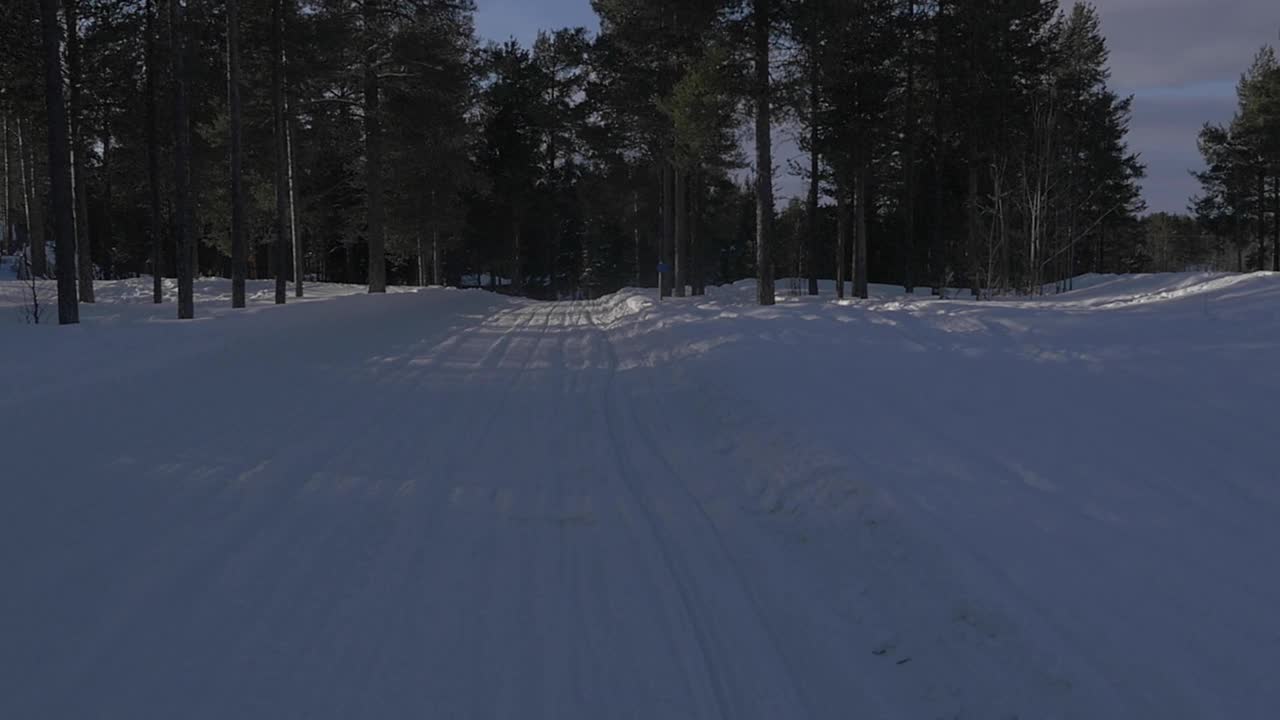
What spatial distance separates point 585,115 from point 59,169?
26120mm

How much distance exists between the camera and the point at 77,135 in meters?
20.2

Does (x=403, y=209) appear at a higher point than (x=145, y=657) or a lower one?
higher

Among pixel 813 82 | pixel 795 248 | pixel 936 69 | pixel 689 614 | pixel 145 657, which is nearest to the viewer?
pixel 145 657

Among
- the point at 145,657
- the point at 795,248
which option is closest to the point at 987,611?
the point at 145,657

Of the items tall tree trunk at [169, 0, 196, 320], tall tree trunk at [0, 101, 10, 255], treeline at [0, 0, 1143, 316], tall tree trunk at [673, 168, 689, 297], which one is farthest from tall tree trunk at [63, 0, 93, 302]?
tall tree trunk at [673, 168, 689, 297]

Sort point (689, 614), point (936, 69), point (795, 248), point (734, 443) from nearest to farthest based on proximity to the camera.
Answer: point (689, 614) < point (734, 443) < point (936, 69) < point (795, 248)

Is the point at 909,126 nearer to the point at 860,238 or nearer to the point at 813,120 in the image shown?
the point at 860,238

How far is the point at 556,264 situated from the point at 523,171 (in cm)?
1125

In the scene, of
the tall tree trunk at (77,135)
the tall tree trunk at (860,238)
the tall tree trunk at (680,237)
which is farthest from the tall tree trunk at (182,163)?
the tall tree trunk at (860,238)

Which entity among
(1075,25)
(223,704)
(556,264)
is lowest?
(223,704)

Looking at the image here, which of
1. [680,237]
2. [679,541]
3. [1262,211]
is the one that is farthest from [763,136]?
[1262,211]

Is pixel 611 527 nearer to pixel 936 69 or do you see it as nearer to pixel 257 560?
pixel 257 560

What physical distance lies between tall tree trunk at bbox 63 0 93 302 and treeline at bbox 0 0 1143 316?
4.0 inches

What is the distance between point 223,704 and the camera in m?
2.88
